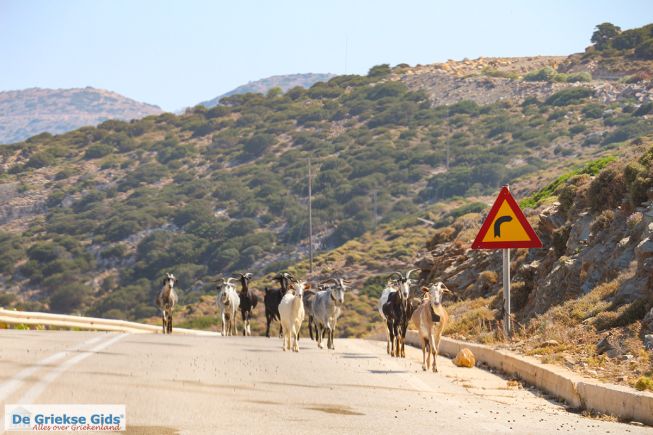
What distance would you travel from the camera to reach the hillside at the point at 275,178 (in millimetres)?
84875

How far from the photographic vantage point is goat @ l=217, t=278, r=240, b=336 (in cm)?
3259

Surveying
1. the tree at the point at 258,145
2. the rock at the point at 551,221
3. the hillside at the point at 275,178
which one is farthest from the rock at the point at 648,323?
the tree at the point at 258,145

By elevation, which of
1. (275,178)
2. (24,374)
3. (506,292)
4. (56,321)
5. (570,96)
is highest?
(570,96)

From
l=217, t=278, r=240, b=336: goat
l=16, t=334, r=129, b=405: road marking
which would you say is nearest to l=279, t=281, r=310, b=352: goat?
l=16, t=334, r=129, b=405: road marking

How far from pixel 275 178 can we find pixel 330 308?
8310 centimetres

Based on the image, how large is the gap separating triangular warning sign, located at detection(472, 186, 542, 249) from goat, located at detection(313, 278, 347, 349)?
17.6 ft

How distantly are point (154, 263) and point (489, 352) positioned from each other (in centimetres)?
7214

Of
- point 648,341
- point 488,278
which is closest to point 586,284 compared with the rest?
point 648,341

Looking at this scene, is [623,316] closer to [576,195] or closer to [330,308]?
[330,308]

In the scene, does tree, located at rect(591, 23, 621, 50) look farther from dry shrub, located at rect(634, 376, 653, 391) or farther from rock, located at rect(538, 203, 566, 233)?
dry shrub, located at rect(634, 376, 653, 391)

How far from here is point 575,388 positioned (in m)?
13.1

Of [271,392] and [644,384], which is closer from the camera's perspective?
[644,384]

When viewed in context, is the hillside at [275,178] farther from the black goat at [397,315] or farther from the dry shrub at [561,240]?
→ the black goat at [397,315]

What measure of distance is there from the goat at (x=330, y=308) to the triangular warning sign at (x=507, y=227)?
17.6 ft
